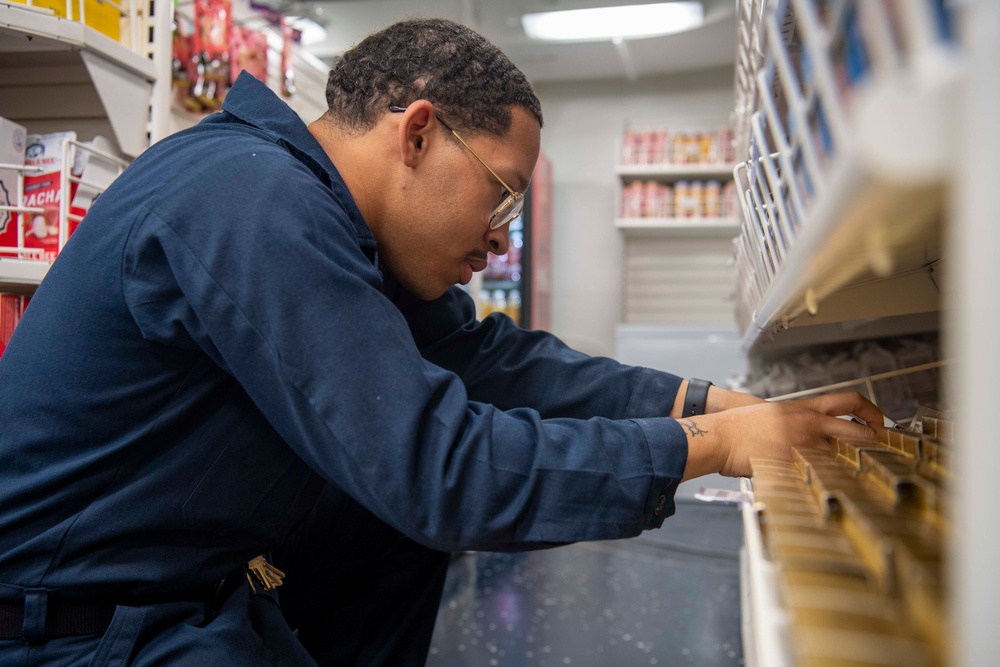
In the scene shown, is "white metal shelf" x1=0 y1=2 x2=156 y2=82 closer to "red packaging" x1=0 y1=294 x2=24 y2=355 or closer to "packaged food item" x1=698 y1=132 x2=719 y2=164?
"red packaging" x1=0 y1=294 x2=24 y2=355

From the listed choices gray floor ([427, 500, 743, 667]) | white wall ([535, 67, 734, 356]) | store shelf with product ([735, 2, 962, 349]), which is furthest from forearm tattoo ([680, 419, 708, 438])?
white wall ([535, 67, 734, 356])

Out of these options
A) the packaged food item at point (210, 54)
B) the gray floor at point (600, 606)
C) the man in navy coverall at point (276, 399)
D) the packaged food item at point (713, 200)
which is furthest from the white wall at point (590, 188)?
the man in navy coverall at point (276, 399)

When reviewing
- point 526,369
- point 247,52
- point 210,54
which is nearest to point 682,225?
point 247,52

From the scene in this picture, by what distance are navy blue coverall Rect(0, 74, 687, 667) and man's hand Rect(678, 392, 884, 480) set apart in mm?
26

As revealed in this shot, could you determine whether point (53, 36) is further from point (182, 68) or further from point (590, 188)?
point (590, 188)

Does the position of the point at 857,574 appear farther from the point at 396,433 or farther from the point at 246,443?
the point at 246,443

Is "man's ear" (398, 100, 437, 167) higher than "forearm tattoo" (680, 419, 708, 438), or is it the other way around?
"man's ear" (398, 100, 437, 167)

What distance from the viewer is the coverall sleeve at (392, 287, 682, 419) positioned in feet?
4.22

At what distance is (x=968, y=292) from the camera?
285 mm

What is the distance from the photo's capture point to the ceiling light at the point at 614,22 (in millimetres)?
3977

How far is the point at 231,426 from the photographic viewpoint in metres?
0.95

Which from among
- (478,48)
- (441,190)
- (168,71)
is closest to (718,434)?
(441,190)

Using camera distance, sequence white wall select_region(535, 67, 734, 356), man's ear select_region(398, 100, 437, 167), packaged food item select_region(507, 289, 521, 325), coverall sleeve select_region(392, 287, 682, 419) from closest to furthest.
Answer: man's ear select_region(398, 100, 437, 167), coverall sleeve select_region(392, 287, 682, 419), packaged food item select_region(507, 289, 521, 325), white wall select_region(535, 67, 734, 356)

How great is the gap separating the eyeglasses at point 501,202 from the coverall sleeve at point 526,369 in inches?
9.4
